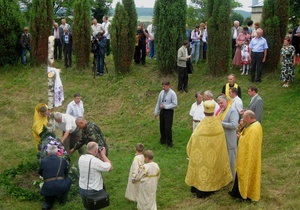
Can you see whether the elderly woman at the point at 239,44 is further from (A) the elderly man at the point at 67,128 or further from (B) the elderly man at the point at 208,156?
(B) the elderly man at the point at 208,156

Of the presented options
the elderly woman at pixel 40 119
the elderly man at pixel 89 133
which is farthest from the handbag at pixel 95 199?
the elderly woman at pixel 40 119

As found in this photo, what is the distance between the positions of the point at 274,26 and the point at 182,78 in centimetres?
355

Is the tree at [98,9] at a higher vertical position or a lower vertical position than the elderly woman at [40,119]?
higher

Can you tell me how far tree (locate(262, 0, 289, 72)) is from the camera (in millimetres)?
14531

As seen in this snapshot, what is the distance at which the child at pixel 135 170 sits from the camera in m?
7.88

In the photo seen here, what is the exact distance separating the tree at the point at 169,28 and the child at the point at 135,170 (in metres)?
8.08

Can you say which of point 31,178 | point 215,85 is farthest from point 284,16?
point 31,178

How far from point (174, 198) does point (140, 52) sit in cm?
995

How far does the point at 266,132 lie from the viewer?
1134cm

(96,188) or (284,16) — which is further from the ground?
(284,16)

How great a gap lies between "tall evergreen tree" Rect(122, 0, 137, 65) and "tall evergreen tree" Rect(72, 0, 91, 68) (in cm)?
174

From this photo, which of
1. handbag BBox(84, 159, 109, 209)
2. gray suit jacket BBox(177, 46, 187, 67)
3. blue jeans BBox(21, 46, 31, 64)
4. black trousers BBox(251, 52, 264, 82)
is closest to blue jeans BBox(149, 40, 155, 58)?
gray suit jacket BBox(177, 46, 187, 67)

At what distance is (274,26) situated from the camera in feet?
47.6

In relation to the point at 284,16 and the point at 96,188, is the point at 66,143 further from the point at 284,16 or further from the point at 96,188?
the point at 284,16
